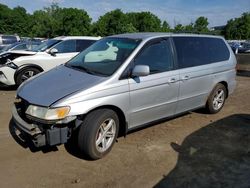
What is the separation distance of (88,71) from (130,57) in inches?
27.2

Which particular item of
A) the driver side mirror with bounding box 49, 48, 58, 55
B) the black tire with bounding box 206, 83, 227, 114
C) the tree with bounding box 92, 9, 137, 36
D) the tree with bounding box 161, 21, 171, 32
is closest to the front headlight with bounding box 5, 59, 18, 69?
the driver side mirror with bounding box 49, 48, 58, 55

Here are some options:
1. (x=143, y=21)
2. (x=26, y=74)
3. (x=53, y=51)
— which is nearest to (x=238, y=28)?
(x=143, y=21)

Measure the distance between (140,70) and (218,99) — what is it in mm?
2904

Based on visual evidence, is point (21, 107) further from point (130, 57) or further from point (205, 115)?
point (205, 115)

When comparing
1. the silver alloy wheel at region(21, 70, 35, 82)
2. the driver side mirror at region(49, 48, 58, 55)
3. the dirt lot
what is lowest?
the dirt lot

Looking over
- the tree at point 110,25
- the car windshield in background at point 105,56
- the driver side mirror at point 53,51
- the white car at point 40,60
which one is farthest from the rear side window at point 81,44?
the tree at point 110,25

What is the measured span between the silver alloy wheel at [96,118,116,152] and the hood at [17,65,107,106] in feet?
1.99

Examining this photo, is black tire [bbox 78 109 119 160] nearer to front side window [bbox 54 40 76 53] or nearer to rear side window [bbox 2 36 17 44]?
front side window [bbox 54 40 76 53]

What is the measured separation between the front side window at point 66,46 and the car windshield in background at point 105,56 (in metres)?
4.35

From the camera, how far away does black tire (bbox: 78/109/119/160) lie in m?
4.16

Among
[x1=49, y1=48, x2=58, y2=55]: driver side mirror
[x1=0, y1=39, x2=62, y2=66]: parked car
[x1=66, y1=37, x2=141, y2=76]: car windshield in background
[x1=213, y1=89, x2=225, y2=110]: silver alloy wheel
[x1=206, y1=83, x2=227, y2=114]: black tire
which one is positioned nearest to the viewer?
[x1=66, y1=37, x2=141, y2=76]: car windshield in background

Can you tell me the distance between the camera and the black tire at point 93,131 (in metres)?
4.16

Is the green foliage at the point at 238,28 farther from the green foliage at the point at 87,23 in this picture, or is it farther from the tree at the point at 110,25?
the tree at the point at 110,25

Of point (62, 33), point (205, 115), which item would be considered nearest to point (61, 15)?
point (62, 33)
